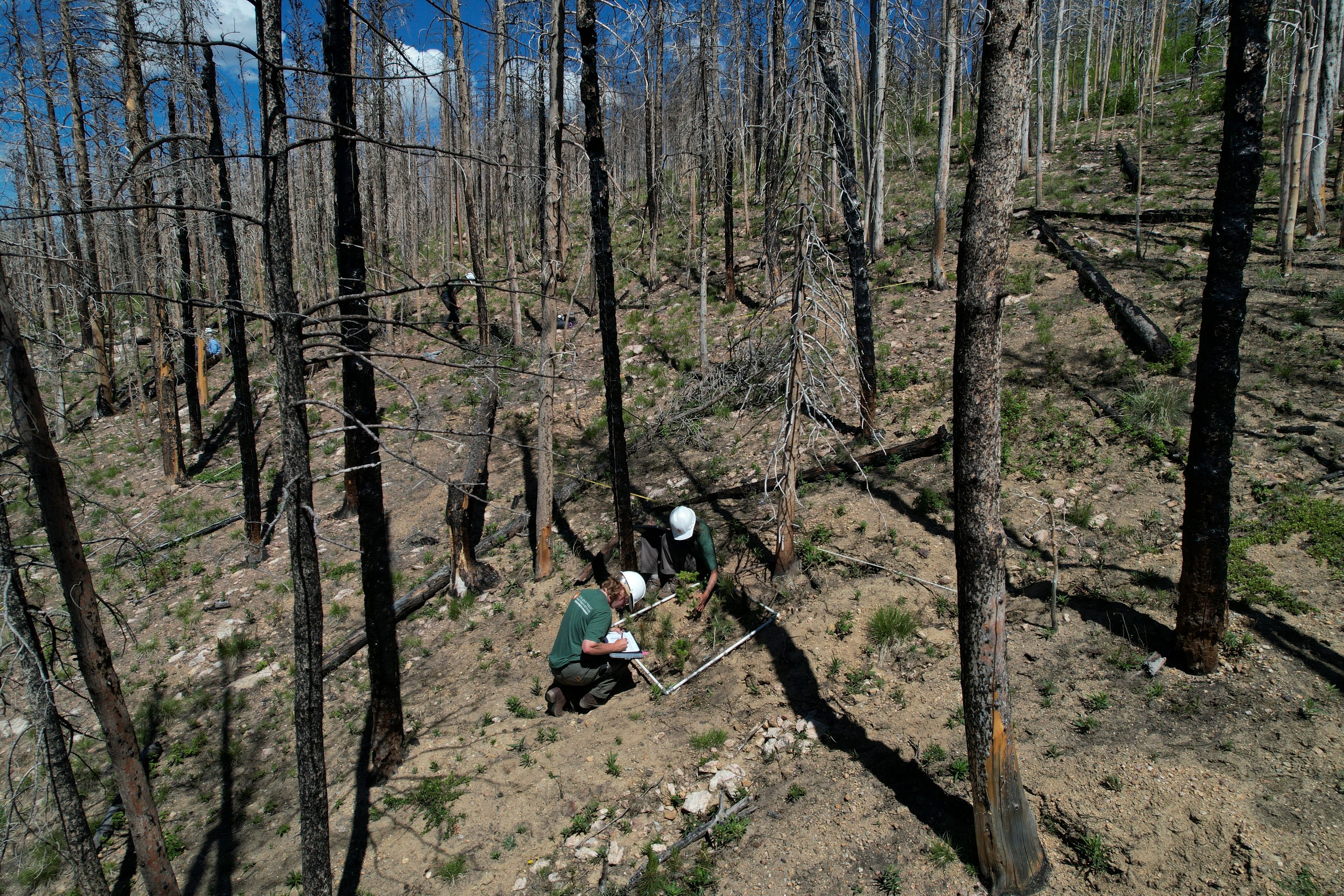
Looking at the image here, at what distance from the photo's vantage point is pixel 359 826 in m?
5.77

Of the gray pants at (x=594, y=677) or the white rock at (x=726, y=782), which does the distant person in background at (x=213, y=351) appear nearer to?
the gray pants at (x=594, y=677)

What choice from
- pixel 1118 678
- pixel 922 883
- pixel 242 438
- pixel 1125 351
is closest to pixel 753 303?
pixel 1125 351

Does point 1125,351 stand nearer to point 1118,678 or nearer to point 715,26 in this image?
point 1118,678

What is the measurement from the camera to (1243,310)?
4730mm

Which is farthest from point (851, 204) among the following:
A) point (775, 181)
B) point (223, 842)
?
point (223, 842)

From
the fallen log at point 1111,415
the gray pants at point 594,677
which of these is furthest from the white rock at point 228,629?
the fallen log at point 1111,415

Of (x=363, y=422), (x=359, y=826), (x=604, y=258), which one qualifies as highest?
(x=604, y=258)

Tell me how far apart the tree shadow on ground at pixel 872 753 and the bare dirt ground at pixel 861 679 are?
2 centimetres

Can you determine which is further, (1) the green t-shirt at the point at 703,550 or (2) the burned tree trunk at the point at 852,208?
(1) the green t-shirt at the point at 703,550

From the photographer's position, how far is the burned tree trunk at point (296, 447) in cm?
369

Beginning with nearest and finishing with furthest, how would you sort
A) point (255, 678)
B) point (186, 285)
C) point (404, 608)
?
point (255, 678) < point (404, 608) < point (186, 285)

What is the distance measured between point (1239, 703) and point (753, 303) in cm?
1288

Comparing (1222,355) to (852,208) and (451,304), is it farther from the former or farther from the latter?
(451,304)

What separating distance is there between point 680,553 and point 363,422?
158 inches
